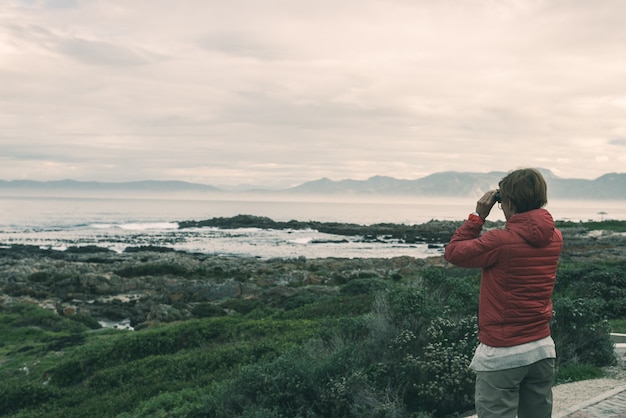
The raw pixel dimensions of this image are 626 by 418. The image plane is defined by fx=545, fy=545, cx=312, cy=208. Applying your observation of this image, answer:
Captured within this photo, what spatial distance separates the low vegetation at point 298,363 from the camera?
716cm

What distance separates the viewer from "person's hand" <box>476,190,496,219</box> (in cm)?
381

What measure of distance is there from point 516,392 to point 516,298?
25.5 inches

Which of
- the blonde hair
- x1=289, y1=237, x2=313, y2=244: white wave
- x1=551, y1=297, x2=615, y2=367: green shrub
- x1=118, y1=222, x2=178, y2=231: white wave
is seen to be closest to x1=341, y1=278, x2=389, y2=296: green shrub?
x1=551, y1=297, x2=615, y2=367: green shrub

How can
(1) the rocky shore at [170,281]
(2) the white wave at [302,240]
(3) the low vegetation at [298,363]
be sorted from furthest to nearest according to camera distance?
(2) the white wave at [302,240], (1) the rocky shore at [170,281], (3) the low vegetation at [298,363]

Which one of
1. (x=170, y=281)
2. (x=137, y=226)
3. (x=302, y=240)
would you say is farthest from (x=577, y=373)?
(x=137, y=226)

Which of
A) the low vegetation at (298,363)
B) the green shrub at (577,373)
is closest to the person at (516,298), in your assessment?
the low vegetation at (298,363)

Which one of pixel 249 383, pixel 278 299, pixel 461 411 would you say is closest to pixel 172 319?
pixel 278 299

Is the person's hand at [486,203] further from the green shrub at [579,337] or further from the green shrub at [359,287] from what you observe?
the green shrub at [359,287]

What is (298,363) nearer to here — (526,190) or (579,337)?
(579,337)

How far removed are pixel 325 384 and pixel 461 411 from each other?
5.93ft

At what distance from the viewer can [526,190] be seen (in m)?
3.64

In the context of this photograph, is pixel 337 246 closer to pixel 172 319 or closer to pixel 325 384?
pixel 172 319

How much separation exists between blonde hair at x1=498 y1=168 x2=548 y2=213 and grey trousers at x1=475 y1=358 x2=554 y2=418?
1.06m

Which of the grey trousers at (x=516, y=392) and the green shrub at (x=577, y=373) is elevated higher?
the grey trousers at (x=516, y=392)
